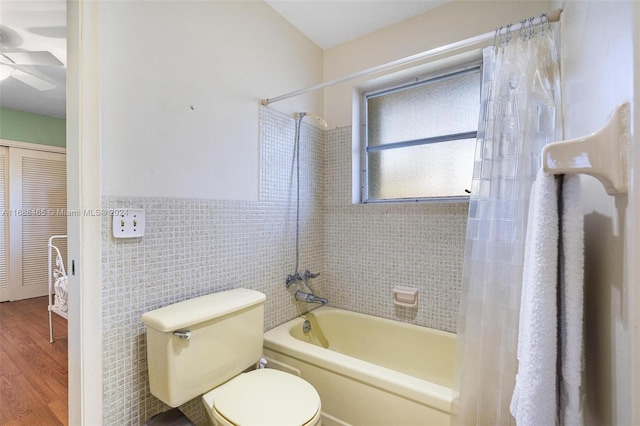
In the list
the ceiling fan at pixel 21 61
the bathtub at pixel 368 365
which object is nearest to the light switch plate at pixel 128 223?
the bathtub at pixel 368 365

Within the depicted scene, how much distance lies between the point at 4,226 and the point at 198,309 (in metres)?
4.23

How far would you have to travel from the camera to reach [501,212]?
3.37ft

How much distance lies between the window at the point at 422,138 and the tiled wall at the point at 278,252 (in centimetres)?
20

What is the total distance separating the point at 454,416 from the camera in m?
1.06

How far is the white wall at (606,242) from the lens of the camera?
1.11 ft

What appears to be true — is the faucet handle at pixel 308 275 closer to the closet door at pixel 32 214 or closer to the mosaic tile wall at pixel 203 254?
the mosaic tile wall at pixel 203 254

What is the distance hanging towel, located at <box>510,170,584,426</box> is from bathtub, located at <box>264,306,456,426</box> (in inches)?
30.6

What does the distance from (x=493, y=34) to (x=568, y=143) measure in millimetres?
1030

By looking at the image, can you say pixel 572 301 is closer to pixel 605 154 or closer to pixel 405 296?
pixel 605 154

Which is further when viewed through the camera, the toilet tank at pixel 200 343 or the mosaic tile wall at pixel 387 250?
the mosaic tile wall at pixel 387 250

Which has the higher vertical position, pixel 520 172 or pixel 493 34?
pixel 493 34

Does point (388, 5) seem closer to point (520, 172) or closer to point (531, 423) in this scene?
point (520, 172)

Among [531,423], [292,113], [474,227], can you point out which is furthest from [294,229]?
[531,423]

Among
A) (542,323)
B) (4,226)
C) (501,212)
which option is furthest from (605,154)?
(4,226)
